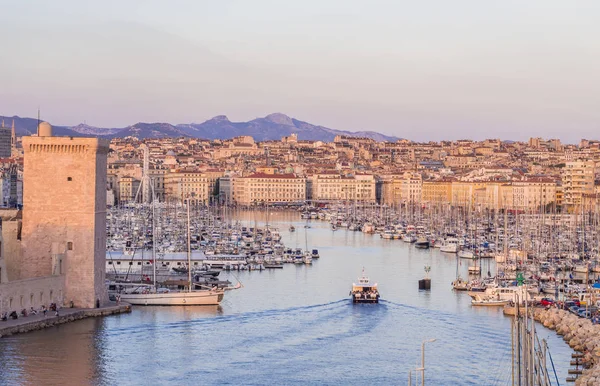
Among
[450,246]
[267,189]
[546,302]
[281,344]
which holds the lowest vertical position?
[281,344]

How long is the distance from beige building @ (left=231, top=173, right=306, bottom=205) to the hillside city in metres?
0.07

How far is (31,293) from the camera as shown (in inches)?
897

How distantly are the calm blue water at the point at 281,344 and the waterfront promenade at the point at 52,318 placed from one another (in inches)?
8.2

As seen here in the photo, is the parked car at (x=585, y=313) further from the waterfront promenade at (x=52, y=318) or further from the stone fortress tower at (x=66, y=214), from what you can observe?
the stone fortress tower at (x=66, y=214)

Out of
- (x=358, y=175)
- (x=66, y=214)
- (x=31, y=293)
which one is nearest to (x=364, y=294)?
(x=66, y=214)

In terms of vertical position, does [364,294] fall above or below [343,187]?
below

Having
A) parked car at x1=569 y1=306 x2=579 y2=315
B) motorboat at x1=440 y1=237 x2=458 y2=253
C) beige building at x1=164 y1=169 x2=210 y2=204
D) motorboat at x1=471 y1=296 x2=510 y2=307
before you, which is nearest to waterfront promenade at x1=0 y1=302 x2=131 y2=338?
motorboat at x1=471 y1=296 x2=510 y2=307

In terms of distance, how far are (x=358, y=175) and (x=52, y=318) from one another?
72.3 meters

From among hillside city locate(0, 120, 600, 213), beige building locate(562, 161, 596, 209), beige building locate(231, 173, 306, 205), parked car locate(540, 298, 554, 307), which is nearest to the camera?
parked car locate(540, 298, 554, 307)

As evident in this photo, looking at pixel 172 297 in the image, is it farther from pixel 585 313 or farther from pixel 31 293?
pixel 585 313

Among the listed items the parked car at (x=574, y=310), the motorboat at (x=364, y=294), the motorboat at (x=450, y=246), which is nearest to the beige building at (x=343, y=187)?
the motorboat at (x=450, y=246)

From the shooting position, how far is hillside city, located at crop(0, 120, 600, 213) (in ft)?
240

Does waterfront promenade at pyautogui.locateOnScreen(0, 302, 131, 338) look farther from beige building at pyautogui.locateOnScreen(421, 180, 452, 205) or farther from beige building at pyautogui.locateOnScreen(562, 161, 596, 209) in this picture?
beige building at pyautogui.locateOnScreen(421, 180, 452, 205)

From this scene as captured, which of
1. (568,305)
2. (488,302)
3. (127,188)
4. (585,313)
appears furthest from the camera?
(127,188)
